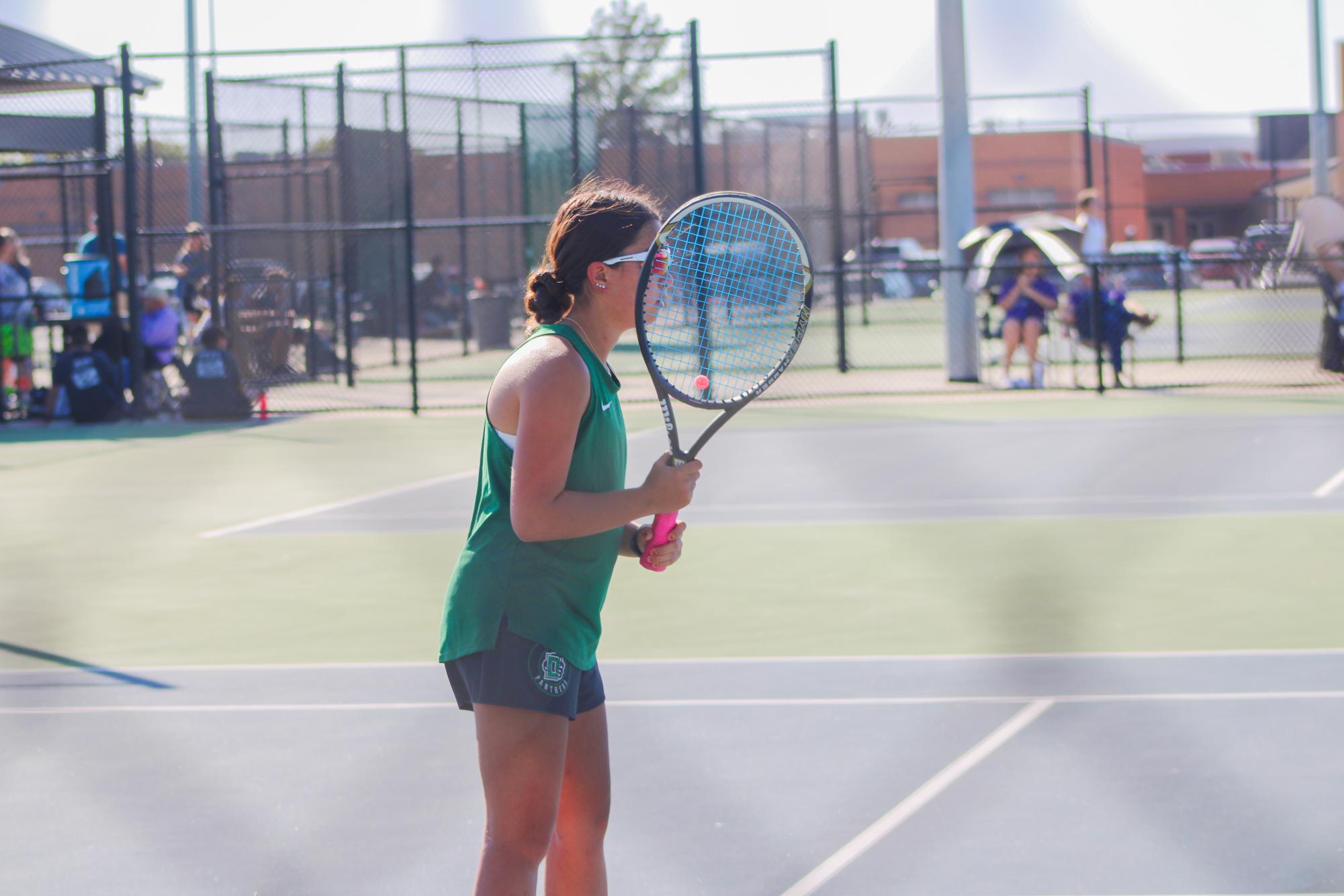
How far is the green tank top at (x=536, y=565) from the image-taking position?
8.21ft

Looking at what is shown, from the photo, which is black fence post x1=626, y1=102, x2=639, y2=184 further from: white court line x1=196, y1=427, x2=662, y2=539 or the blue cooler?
white court line x1=196, y1=427, x2=662, y2=539

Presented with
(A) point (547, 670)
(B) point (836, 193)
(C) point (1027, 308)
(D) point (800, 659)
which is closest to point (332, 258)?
(B) point (836, 193)

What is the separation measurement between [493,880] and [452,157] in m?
17.1

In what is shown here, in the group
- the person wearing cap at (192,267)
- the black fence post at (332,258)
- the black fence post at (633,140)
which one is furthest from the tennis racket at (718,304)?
the black fence post at (633,140)

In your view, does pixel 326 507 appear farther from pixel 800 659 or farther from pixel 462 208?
pixel 462 208

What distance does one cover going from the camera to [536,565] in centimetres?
252

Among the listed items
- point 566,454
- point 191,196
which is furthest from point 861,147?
point 566,454

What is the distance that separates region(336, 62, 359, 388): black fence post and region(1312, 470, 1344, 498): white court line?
973 cm

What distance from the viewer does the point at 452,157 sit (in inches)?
744

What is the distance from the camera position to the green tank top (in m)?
2.50

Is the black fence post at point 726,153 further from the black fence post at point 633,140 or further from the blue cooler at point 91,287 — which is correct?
the blue cooler at point 91,287

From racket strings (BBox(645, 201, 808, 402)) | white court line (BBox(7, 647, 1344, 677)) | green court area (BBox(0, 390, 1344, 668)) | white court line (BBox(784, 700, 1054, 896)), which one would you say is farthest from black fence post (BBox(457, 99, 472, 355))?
racket strings (BBox(645, 201, 808, 402))

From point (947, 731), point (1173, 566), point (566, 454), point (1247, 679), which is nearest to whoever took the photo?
point (566, 454)

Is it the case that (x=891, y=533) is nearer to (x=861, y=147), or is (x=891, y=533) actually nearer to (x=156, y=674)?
(x=156, y=674)
